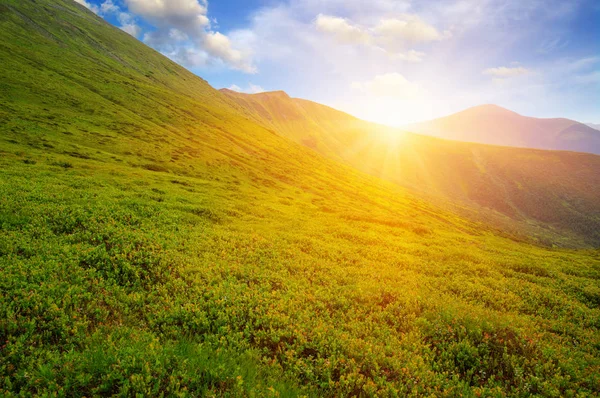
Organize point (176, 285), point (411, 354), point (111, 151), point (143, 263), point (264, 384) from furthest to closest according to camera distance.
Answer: point (111, 151) < point (143, 263) < point (176, 285) < point (411, 354) < point (264, 384)

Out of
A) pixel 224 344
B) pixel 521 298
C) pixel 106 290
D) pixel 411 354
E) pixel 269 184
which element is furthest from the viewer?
pixel 269 184

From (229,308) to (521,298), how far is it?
53.2ft

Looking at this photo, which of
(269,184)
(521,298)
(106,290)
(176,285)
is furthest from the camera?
(269,184)

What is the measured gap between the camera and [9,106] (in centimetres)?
5691

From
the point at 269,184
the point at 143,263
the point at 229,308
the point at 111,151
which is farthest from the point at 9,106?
the point at 229,308

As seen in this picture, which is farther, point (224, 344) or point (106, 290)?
point (106, 290)

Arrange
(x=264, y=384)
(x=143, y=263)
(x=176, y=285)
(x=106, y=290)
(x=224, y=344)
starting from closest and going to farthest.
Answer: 1. (x=264, y=384)
2. (x=224, y=344)
3. (x=106, y=290)
4. (x=176, y=285)
5. (x=143, y=263)

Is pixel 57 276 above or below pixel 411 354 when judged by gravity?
above

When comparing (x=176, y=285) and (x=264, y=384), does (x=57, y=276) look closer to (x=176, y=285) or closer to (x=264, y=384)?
(x=176, y=285)

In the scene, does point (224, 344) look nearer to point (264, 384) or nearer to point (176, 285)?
point (264, 384)

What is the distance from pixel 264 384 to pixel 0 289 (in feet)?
31.0

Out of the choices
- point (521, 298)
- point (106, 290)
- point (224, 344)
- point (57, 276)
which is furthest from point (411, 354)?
point (57, 276)

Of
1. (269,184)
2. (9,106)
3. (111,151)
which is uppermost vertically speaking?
(9,106)

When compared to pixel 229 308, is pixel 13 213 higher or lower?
higher
